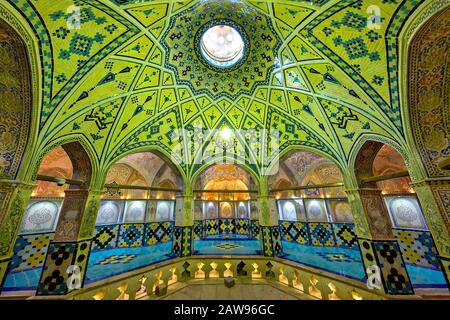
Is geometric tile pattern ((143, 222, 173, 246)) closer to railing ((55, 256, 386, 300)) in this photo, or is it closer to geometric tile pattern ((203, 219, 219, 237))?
geometric tile pattern ((203, 219, 219, 237))

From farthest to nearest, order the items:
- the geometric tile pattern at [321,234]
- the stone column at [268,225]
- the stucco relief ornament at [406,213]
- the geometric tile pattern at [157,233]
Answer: the geometric tile pattern at [157,233] < the geometric tile pattern at [321,234] < the stone column at [268,225] < the stucco relief ornament at [406,213]

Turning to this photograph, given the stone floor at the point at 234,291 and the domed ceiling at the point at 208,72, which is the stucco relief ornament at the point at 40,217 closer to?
the domed ceiling at the point at 208,72

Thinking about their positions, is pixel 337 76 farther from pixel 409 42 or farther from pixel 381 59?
pixel 409 42

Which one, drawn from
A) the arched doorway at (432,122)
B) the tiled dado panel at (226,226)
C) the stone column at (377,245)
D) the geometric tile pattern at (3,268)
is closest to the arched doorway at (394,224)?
the stone column at (377,245)

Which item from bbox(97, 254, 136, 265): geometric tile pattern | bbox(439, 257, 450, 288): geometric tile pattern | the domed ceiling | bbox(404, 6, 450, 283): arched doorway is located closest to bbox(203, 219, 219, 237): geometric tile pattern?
bbox(97, 254, 136, 265): geometric tile pattern

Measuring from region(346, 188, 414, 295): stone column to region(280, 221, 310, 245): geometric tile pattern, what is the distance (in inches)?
223

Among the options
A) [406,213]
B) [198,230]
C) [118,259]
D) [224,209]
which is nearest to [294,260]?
[406,213]

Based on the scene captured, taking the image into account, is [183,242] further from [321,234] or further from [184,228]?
[321,234]

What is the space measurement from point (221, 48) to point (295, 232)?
38.9ft

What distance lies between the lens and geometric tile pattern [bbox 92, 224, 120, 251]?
371 inches

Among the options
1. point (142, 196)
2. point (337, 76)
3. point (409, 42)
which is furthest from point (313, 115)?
point (142, 196)

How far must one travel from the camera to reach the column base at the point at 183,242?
7953 millimetres

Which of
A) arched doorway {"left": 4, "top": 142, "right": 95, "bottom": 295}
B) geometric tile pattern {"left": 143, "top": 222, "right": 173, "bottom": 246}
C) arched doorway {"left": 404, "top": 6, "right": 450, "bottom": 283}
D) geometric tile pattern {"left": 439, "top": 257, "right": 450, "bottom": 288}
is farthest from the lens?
geometric tile pattern {"left": 143, "top": 222, "right": 173, "bottom": 246}

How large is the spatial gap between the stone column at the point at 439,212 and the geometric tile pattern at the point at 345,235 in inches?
239
